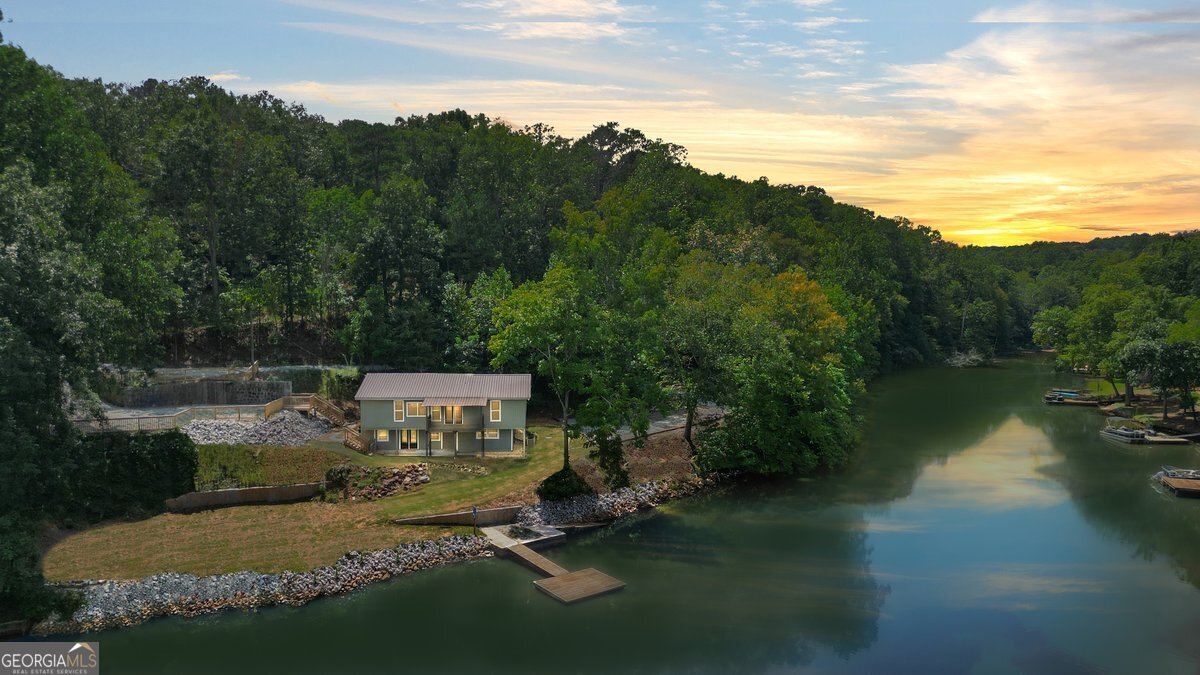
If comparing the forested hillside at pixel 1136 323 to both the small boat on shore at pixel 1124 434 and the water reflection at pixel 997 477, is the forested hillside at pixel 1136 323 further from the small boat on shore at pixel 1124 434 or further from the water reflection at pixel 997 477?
the water reflection at pixel 997 477

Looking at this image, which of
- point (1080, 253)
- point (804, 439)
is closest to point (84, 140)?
point (804, 439)

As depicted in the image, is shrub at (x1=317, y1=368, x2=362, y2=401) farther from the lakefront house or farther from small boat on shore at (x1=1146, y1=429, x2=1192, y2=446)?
small boat on shore at (x1=1146, y1=429, x2=1192, y2=446)

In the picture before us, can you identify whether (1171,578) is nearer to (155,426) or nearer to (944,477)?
(944,477)

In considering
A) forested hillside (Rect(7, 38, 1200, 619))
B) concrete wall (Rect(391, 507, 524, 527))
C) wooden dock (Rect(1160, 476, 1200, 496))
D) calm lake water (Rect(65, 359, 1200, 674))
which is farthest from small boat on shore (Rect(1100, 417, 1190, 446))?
concrete wall (Rect(391, 507, 524, 527))

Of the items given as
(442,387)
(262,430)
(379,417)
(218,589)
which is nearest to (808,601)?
(218,589)

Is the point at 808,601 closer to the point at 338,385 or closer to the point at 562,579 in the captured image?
the point at 562,579

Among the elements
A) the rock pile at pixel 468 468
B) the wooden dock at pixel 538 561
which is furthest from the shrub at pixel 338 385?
the wooden dock at pixel 538 561

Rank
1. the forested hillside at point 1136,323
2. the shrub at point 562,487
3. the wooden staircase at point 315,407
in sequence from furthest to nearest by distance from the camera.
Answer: the forested hillside at point 1136,323 → the wooden staircase at point 315,407 → the shrub at point 562,487
